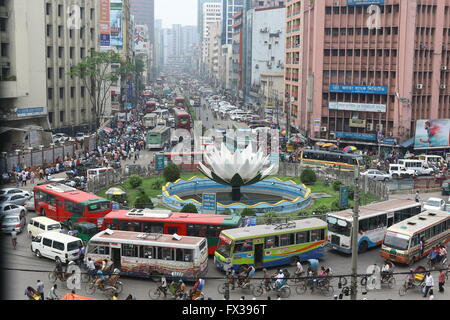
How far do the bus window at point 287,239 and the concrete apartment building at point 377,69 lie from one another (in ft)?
123

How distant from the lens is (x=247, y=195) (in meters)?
40.1

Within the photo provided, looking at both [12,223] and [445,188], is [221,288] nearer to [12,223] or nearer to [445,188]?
[12,223]

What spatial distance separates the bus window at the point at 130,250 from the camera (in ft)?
74.5

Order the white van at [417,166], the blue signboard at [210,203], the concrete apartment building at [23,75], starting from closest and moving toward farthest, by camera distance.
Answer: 1. the blue signboard at [210,203]
2. the white van at [417,166]
3. the concrete apartment building at [23,75]

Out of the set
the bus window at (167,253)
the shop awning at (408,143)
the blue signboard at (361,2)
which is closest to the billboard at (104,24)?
the blue signboard at (361,2)

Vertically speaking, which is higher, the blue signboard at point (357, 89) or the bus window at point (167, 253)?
the blue signboard at point (357, 89)

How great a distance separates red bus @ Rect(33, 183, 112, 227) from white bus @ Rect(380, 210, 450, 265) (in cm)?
1505

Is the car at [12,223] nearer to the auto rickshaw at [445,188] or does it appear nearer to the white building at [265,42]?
the auto rickshaw at [445,188]

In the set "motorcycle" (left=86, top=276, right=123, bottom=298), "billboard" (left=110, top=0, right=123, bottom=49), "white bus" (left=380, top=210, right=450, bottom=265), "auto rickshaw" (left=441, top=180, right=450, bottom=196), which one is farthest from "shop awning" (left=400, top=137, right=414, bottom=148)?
"billboard" (left=110, top=0, right=123, bottom=49)

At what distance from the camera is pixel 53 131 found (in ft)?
218

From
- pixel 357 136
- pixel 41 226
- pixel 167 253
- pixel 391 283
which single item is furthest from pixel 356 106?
pixel 167 253

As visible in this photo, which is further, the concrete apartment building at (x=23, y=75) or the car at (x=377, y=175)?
the concrete apartment building at (x=23, y=75)

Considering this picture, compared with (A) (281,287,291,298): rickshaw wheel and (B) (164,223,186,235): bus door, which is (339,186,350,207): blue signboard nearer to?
(B) (164,223,186,235): bus door
